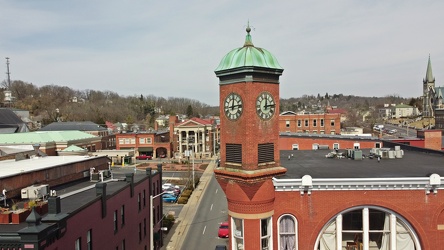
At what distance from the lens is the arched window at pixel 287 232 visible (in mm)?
18086

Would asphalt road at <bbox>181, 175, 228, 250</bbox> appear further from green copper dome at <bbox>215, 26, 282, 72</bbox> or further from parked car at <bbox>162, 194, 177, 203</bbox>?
green copper dome at <bbox>215, 26, 282, 72</bbox>

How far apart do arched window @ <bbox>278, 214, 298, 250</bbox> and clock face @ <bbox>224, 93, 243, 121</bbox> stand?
5.92 metres

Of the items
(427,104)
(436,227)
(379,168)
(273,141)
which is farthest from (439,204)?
(427,104)

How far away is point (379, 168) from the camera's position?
21.3m

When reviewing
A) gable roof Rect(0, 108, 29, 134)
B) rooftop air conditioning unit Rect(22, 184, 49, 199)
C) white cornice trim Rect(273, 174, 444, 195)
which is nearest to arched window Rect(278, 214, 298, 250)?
white cornice trim Rect(273, 174, 444, 195)

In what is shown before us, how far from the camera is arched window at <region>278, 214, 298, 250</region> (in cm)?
1809

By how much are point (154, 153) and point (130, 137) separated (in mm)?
7819

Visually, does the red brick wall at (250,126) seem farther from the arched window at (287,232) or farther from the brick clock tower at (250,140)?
the arched window at (287,232)

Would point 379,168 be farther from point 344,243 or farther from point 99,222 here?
point 99,222

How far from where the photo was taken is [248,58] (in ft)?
55.6

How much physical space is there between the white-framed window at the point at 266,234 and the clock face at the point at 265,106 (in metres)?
5.36

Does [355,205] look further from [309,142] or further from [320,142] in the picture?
[309,142]

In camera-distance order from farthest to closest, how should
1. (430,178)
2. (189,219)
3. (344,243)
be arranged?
1. (189,219)
2. (344,243)
3. (430,178)

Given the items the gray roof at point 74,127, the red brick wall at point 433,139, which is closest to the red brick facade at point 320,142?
the red brick wall at point 433,139
